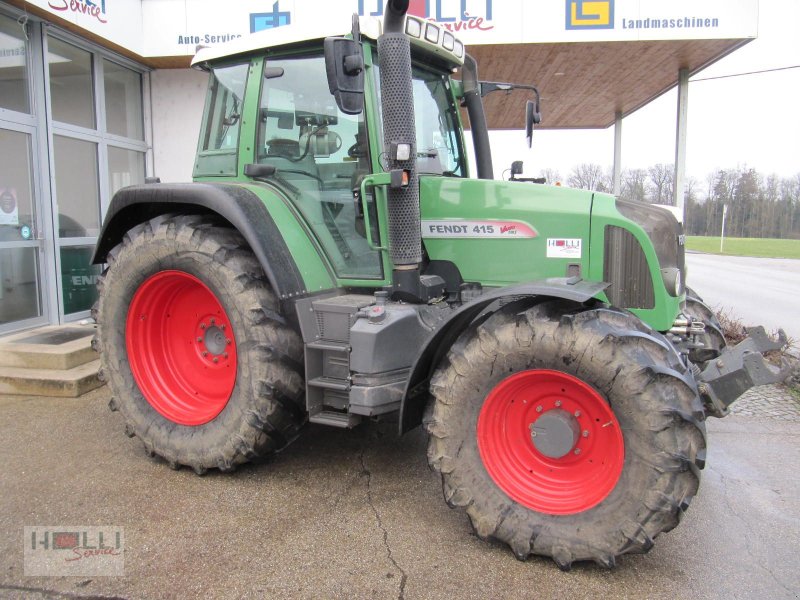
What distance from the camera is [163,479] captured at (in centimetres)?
359

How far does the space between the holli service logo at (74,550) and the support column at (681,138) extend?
8241 mm

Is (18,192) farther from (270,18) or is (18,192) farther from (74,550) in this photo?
(74,550)

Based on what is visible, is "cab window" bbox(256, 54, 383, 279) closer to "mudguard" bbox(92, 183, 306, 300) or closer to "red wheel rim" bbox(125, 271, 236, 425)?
"mudguard" bbox(92, 183, 306, 300)

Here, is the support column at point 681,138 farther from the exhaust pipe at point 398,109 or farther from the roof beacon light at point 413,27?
the exhaust pipe at point 398,109

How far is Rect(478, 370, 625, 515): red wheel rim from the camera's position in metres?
2.69

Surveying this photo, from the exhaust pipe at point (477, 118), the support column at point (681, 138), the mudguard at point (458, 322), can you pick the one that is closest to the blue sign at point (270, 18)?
the exhaust pipe at point (477, 118)

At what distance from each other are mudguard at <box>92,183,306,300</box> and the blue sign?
469 cm

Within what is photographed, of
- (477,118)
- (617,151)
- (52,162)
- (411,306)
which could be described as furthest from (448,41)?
(617,151)

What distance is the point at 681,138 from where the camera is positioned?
29.2ft

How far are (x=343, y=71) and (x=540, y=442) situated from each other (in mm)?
2006

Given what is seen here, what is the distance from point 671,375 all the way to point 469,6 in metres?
6.20

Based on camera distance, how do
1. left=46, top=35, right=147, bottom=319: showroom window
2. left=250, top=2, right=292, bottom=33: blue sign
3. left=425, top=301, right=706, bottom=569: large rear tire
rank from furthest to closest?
left=250, top=2, right=292, bottom=33: blue sign, left=46, top=35, right=147, bottom=319: showroom window, left=425, top=301, right=706, bottom=569: large rear tire

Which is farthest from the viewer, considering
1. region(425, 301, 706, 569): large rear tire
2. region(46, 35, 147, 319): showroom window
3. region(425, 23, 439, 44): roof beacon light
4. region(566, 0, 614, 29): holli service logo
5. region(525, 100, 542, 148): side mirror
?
region(566, 0, 614, 29): holli service logo

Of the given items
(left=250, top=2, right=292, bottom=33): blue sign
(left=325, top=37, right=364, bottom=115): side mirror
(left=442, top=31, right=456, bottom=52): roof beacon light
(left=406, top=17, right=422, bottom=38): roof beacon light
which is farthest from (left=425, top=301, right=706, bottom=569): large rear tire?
(left=250, top=2, right=292, bottom=33): blue sign
